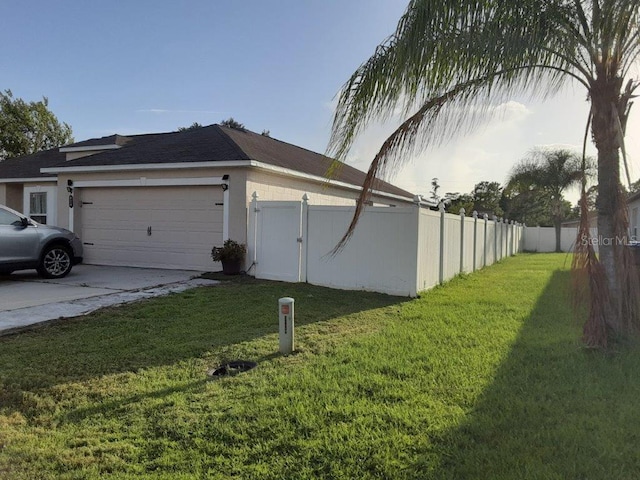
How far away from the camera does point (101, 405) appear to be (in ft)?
11.6

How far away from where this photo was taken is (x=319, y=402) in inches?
138

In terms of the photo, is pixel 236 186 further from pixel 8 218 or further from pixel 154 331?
pixel 154 331

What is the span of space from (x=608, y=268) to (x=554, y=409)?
2.24m

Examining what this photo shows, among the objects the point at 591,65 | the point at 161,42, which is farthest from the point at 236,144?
the point at 591,65

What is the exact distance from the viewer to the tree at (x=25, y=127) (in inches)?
1149

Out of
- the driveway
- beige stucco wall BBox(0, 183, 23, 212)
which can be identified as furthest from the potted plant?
beige stucco wall BBox(0, 183, 23, 212)

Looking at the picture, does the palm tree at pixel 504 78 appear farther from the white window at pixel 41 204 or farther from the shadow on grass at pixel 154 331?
the white window at pixel 41 204

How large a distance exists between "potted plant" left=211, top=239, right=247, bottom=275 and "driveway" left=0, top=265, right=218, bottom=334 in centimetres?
65

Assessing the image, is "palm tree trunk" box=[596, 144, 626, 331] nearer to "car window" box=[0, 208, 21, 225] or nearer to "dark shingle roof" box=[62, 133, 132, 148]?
"car window" box=[0, 208, 21, 225]

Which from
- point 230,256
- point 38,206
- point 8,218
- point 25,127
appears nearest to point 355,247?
point 230,256

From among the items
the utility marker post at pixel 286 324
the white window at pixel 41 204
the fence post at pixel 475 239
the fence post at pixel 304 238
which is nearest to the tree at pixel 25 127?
the white window at pixel 41 204

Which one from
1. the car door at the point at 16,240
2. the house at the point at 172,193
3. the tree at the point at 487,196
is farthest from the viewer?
the tree at the point at 487,196

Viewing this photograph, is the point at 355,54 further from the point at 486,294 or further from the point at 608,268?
the point at 486,294

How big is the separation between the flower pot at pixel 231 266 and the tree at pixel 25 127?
1090 inches
